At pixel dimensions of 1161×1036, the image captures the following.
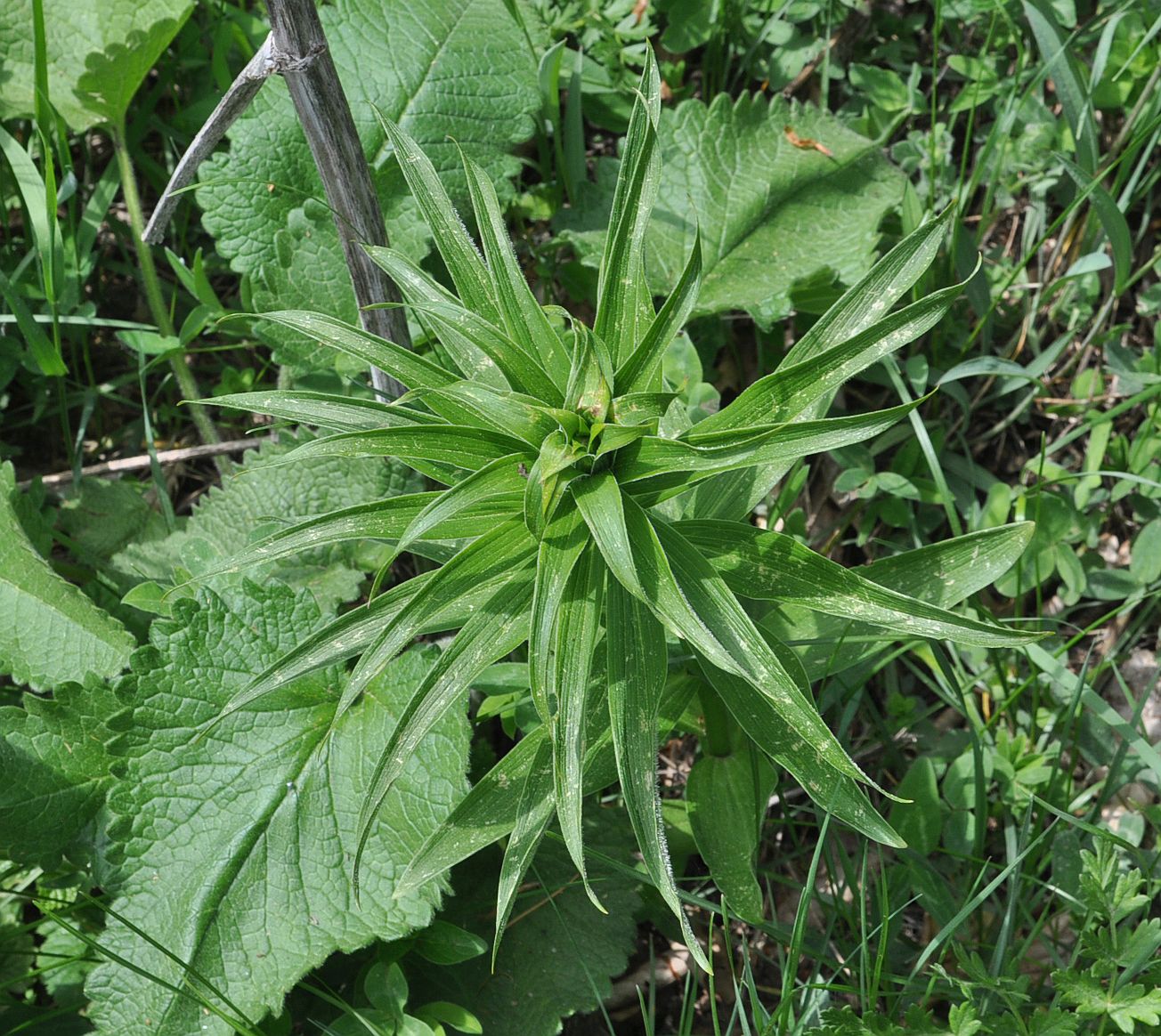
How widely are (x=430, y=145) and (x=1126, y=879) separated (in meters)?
2.14

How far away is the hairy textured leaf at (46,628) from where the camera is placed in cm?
225

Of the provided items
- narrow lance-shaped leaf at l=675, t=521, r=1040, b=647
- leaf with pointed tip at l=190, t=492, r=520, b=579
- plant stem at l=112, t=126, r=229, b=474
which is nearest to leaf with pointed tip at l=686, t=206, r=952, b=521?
narrow lance-shaped leaf at l=675, t=521, r=1040, b=647

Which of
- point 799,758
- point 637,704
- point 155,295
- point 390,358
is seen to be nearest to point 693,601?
point 637,704

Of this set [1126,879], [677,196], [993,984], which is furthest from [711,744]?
[677,196]

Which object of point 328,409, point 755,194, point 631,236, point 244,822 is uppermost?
point 631,236

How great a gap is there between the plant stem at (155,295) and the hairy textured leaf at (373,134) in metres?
0.27

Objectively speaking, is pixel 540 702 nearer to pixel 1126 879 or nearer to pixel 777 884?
pixel 1126 879

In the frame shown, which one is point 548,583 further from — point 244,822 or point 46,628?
point 46,628

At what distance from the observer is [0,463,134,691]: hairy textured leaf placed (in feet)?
7.38

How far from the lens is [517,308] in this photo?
5.11 ft

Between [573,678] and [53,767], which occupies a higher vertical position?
[573,678]

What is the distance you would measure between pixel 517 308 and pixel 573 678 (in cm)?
54

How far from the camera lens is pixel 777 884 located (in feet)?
7.99

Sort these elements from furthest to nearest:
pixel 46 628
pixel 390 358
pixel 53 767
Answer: pixel 46 628 → pixel 53 767 → pixel 390 358
